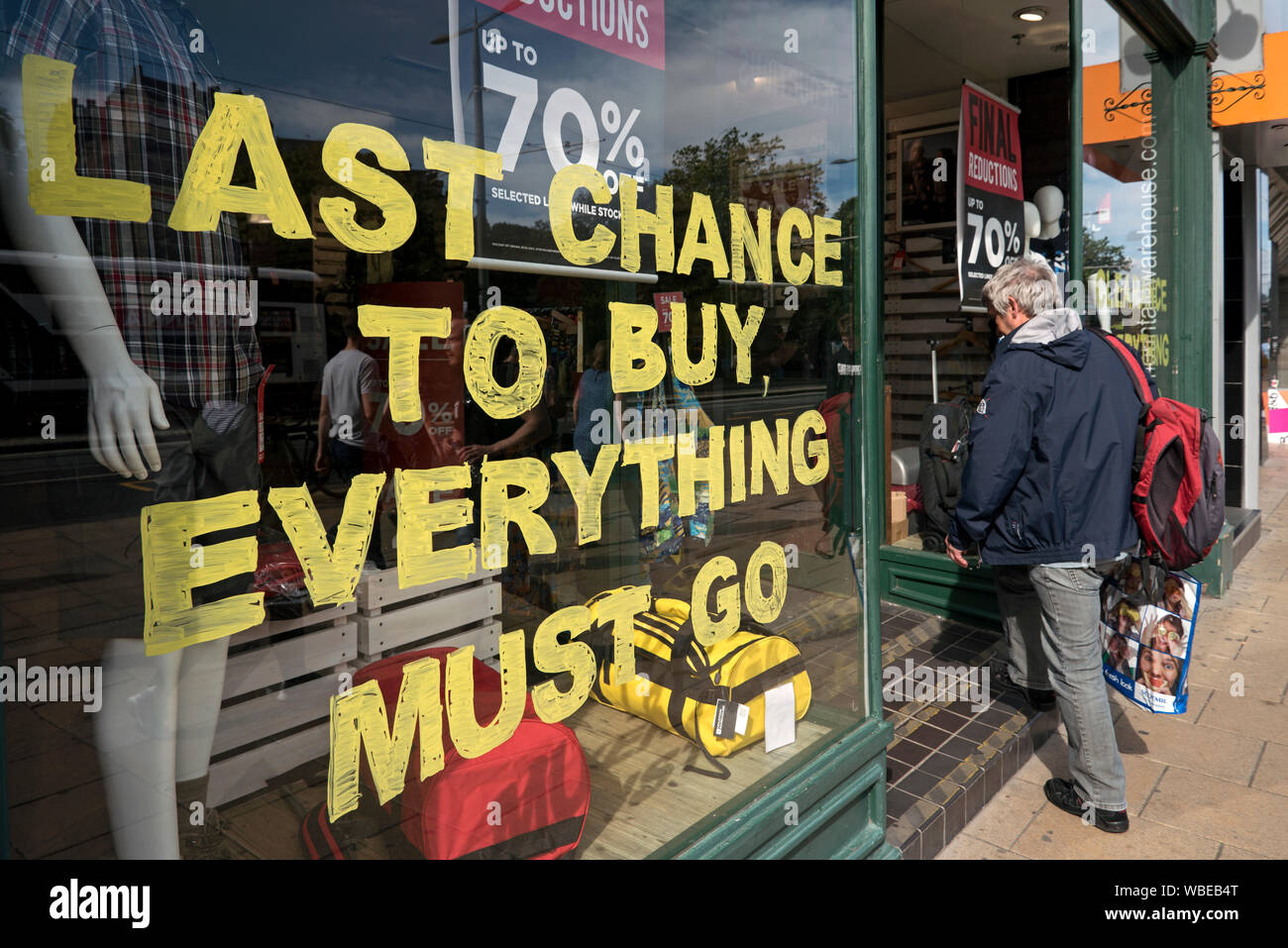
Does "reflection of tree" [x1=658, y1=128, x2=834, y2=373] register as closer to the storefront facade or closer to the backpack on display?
the storefront facade

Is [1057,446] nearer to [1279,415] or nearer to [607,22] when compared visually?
[607,22]

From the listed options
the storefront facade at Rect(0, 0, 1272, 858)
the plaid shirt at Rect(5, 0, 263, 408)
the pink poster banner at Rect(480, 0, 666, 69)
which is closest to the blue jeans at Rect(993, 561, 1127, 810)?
the storefront facade at Rect(0, 0, 1272, 858)

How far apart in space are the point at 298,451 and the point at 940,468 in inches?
165

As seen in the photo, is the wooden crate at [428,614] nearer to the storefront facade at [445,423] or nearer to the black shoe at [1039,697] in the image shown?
the storefront facade at [445,423]

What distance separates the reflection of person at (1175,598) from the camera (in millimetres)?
3039

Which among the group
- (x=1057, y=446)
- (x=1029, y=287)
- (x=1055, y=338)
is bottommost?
(x=1057, y=446)

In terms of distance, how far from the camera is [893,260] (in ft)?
22.1

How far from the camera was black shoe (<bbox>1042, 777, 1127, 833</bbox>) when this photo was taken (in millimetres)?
3059

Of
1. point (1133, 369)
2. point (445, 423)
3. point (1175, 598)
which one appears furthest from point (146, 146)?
point (1175, 598)

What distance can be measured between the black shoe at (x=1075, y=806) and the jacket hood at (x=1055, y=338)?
1552mm

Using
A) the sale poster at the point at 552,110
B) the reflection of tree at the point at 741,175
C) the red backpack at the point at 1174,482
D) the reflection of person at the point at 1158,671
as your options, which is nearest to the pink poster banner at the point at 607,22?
the sale poster at the point at 552,110

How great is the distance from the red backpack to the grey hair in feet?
1.26

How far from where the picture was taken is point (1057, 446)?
2955mm
